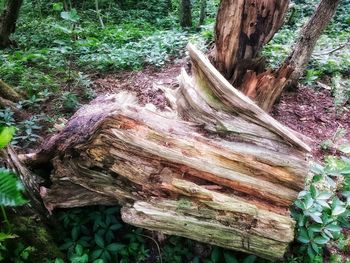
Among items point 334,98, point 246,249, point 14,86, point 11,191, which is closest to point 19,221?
point 11,191

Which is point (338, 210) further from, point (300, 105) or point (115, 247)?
point (300, 105)

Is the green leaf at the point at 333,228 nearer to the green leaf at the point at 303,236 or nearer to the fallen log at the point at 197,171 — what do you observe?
the green leaf at the point at 303,236

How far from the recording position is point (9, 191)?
181 centimetres

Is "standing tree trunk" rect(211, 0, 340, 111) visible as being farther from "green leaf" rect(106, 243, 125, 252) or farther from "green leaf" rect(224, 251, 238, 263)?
"green leaf" rect(106, 243, 125, 252)

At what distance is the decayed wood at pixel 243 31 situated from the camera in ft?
11.7

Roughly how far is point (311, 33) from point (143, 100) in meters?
2.89

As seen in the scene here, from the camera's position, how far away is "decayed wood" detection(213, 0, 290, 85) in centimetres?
357

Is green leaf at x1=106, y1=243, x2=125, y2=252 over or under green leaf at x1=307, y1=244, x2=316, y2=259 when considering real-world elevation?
under

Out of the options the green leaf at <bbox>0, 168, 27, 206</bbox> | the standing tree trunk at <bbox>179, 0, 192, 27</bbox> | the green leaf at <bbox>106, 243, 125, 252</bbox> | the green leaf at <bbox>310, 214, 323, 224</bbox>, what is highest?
the standing tree trunk at <bbox>179, 0, 192, 27</bbox>

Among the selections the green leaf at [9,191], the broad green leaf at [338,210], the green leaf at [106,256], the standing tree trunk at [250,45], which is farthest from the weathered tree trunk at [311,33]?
Answer: the green leaf at [9,191]

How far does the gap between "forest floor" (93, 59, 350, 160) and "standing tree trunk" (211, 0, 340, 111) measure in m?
1.00

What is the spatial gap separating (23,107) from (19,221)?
A: 2.81m

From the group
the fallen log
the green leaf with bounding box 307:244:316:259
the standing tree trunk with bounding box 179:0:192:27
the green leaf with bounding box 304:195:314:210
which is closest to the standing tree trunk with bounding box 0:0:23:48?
the standing tree trunk with bounding box 179:0:192:27

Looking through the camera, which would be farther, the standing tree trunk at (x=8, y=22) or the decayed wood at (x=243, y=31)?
the standing tree trunk at (x=8, y=22)
